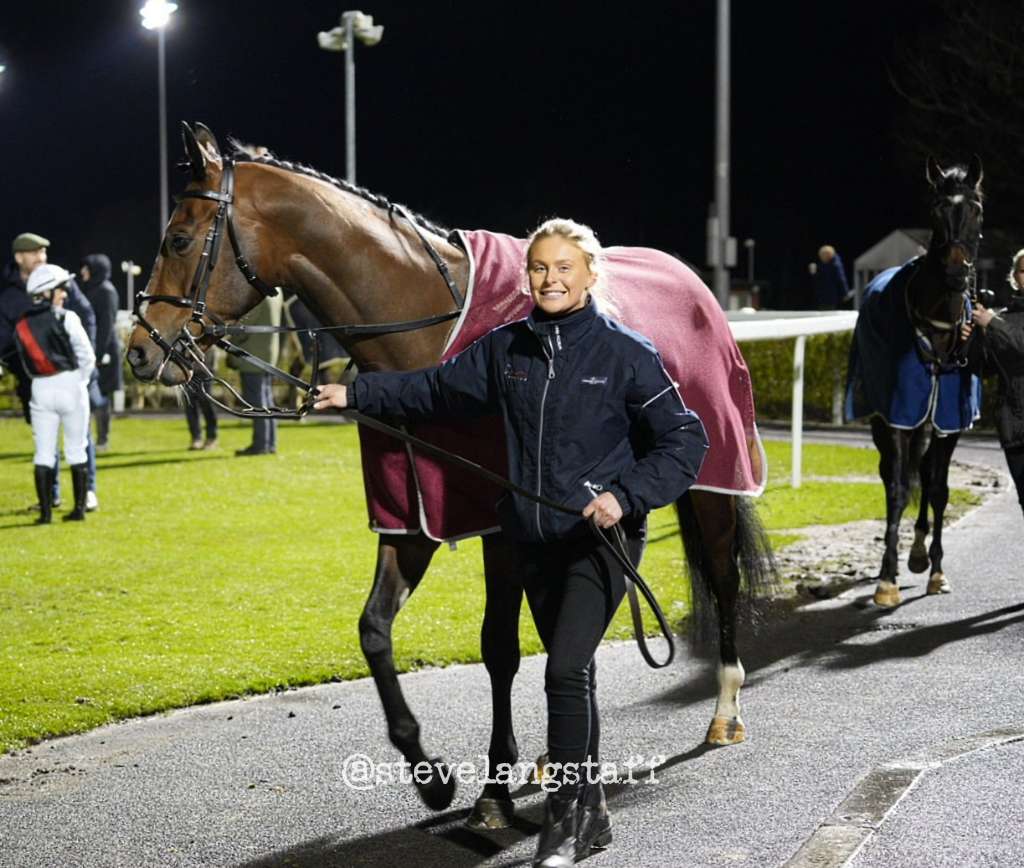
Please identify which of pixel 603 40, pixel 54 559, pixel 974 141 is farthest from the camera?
pixel 974 141

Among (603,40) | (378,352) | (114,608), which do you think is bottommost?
(114,608)

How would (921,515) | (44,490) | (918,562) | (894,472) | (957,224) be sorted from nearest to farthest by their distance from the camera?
(957,224) < (894,472) < (918,562) < (921,515) < (44,490)

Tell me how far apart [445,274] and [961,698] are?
2838mm

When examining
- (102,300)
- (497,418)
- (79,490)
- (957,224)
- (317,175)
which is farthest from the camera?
(102,300)

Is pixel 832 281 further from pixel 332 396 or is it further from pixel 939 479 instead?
pixel 332 396

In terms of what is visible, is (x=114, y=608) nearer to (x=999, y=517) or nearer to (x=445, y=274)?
(x=445, y=274)

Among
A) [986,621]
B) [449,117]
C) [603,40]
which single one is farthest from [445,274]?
[603,40]

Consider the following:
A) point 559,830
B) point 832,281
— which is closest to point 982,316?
point 559,830

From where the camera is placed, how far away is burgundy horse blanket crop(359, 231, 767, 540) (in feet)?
14.8

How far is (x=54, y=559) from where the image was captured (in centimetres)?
994

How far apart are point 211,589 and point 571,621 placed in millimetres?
5226

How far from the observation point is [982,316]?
25.4ft

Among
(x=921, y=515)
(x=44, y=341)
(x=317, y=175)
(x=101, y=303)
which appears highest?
(x=317, y=175)

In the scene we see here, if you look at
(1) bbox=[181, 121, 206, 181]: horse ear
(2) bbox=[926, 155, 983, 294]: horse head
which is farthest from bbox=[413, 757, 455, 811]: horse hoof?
(2) bbox=[926, 155, 983, 294]: horse head
